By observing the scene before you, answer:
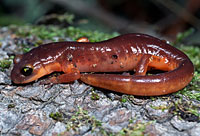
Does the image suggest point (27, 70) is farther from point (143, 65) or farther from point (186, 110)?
point (186, 110)

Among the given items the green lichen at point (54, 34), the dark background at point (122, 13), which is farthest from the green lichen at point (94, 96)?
the dark background at point (122, 13)

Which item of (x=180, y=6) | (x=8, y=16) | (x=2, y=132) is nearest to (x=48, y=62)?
(x=2, y=132)

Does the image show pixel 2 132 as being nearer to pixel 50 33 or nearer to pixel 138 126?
pixel 138 126

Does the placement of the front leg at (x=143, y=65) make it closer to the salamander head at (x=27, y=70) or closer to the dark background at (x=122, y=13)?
the salamander head at (x=27, y=70)

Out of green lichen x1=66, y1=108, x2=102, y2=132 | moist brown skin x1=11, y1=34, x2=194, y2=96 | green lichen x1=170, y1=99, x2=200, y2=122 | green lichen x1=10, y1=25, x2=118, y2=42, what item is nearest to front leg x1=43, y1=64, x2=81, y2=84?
moist brown skin x1=11, y1=34, x2=194, y2=96

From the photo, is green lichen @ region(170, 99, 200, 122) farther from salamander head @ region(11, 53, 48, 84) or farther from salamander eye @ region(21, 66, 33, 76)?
salamander eye @ region(21, 66, 33, 76)

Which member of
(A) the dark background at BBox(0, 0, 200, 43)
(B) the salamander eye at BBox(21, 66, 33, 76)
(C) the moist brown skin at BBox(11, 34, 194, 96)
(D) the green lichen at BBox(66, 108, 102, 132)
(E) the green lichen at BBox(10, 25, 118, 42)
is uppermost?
(A) the dark background at BBox(0, 0, 200, 43)

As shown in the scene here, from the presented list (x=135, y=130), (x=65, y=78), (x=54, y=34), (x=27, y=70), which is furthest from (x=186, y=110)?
(x=54, y=34)

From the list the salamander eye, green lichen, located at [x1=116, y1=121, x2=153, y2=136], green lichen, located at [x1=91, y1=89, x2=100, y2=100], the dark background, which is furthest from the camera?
the dark background
